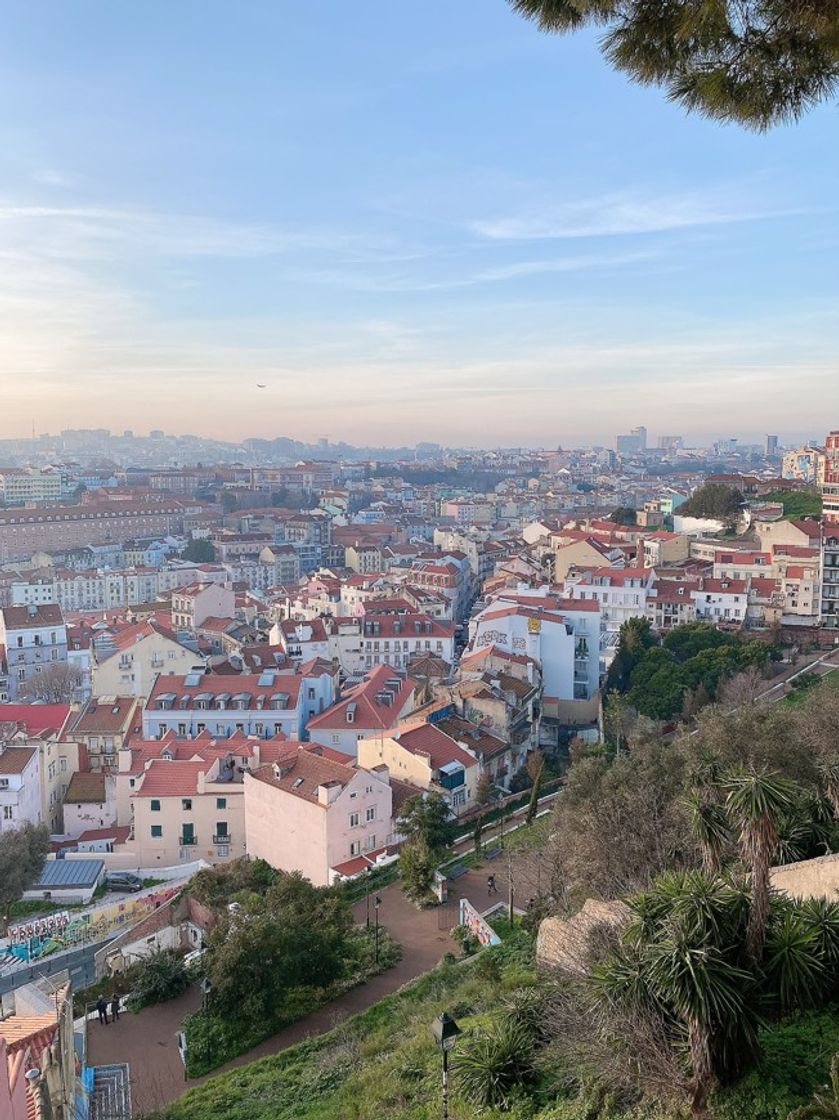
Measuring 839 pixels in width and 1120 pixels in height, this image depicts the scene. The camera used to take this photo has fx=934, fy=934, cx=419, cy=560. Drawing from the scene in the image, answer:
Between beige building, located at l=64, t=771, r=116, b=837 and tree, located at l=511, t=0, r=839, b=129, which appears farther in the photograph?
beige building, located at l=64, t=771, r=116, b=837

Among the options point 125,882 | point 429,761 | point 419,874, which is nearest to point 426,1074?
point 419,874

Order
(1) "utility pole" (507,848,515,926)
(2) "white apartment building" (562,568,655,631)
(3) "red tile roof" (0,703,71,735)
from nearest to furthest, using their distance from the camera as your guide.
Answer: (1) "utility pole" (507,848,515,926), (3) "red tile roof" (0,703,71,735), (2) "white apartment building" (562,568,655,631)

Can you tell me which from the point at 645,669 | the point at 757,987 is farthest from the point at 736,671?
the point at 757,987

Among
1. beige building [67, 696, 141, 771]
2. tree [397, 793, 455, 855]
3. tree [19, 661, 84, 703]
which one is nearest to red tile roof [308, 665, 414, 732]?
beige building [67, 696, 141, 771]

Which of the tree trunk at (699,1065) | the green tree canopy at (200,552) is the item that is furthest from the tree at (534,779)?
the green tree canopy at (200,552)

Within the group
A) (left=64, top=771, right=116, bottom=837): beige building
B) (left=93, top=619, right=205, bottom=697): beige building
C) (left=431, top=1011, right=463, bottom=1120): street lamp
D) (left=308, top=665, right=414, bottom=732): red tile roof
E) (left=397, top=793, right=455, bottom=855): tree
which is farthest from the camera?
(left=93, top=619, right=205, bottom=697): beige building

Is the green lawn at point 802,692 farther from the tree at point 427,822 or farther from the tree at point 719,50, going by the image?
the tree at point 719,50

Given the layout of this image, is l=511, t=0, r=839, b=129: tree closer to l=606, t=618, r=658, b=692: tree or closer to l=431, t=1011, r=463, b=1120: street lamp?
l=431, t=1011, r=463, b=1120: street lamp

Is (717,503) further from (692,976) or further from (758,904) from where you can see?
(692,976)
